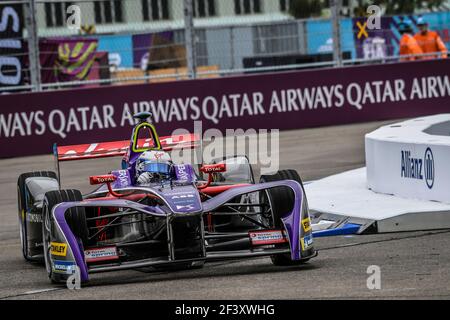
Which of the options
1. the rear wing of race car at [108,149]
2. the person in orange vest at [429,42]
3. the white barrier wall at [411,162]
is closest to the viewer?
the rear wing of race car at [108,149]

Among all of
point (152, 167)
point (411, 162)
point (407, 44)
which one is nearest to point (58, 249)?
point (152, 167)

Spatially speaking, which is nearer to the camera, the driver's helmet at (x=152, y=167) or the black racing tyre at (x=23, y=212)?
the driver's helmet at (x=152, y=167)

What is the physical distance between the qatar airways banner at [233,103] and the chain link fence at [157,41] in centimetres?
28

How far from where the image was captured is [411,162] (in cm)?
1109

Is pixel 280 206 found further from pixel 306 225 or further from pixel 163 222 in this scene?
pixel 163 222

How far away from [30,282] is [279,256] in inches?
79.0

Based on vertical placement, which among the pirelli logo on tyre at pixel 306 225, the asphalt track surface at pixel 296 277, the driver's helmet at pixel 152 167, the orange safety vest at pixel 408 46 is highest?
the orange safety vest at pixel 408 46

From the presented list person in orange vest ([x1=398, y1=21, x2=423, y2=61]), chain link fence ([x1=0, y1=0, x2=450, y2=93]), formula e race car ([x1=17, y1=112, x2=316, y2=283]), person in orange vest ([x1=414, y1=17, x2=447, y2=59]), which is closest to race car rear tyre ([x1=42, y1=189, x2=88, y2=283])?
formula e race car ([x1=17, y1=112, x2=316, y2=283])

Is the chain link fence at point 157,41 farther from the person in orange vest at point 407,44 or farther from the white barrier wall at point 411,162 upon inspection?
the white barrier wall at point 411,162

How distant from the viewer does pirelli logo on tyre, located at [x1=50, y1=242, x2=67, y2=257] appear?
8234 mm

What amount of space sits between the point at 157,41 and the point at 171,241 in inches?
550

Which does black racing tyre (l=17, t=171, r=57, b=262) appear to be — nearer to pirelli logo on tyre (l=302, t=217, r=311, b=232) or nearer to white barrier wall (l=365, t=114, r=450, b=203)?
pirelli logo on tyre (l=302, t=217, r=311, b=232)

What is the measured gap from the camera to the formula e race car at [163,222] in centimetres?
821

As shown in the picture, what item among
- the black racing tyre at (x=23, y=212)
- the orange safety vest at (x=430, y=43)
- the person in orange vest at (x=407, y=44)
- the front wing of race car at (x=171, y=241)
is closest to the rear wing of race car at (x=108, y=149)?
the black racing tyre at (x=23, y=212)
